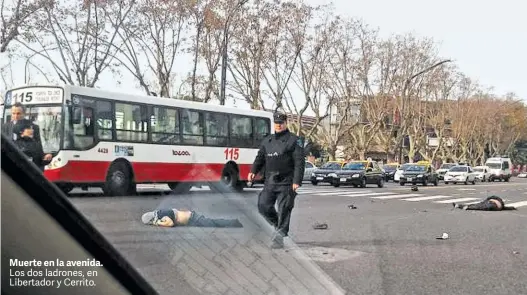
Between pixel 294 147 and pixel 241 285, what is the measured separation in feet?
13.2

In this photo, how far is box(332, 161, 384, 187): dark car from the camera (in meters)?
30.0

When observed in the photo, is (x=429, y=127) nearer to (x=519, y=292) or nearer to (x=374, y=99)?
(x=374, y=99)

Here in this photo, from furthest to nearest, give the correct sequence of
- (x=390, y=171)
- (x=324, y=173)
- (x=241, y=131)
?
1. (x=390, y=171)
2. (x=324, y=173)
3. (x=241, y=131)

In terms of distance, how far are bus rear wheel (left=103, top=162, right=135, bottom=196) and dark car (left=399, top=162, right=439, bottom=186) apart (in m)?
23.4

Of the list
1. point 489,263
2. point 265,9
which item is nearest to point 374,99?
point 265,9

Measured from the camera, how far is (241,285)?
375 centimetres

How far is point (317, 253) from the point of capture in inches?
291

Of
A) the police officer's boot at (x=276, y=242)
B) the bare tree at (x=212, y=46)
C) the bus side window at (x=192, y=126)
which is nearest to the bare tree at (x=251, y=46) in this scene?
the bare tree at (x=212, y=46)

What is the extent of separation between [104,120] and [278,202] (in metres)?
A: 7.11

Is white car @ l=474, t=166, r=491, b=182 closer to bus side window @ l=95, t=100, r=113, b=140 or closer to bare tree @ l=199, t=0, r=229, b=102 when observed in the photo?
bare tree @ l=199, t=0, r=229, b=102

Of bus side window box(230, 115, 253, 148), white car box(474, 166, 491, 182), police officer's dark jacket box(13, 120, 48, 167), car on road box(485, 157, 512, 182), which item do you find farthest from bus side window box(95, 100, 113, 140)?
car on road box(485, 157, 512, 182)

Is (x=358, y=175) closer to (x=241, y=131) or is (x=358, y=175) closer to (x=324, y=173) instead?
(x=324, y=173)

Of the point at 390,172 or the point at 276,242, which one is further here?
the point at 390,172

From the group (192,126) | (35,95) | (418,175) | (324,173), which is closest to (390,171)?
(418,175)
